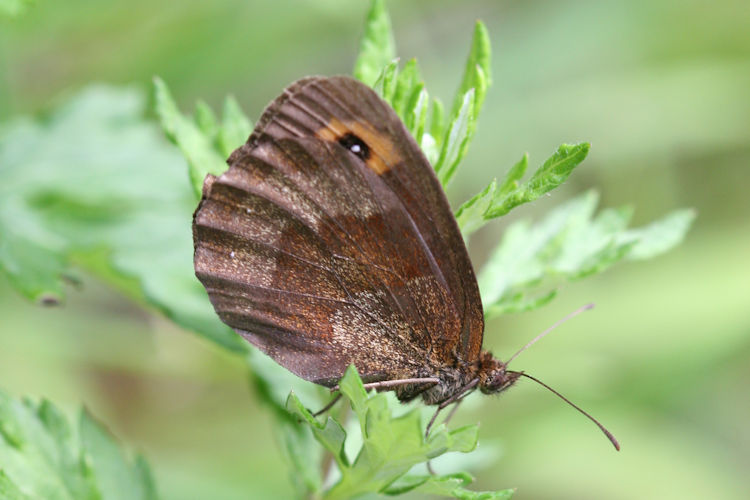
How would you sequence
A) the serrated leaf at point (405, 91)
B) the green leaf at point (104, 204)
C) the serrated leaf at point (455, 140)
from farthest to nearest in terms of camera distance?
the green leaf at point (104, 204)
the serrated leaf at point (405, 91)
the serrated leaf at point (455, 140)

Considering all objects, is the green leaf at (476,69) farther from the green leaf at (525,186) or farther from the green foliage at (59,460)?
the green foliage at (59,460)

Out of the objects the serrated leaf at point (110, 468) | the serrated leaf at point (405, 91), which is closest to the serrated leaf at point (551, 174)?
the serrated leaf at point (405, 91)

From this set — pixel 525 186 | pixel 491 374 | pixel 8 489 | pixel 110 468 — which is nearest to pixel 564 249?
pixel 491 374

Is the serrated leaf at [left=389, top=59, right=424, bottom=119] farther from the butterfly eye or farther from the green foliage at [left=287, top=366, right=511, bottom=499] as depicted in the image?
the green foliage at [left=287, top=366, right=511, bottom=499]

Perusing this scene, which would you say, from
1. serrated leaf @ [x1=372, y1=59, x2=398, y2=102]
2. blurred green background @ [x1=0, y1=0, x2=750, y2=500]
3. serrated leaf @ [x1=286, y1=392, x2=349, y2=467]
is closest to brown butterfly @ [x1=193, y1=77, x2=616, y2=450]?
serrated leaf @ [x1=372, y1=59, x2=398, y2=102]

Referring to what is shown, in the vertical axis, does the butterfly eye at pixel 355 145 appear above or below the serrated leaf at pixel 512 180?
above

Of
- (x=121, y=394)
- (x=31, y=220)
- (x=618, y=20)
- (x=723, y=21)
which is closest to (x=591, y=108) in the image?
(x=618, y=20)

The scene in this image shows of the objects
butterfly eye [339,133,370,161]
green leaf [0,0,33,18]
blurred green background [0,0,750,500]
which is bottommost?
blurred green background [0,0,750,500]
